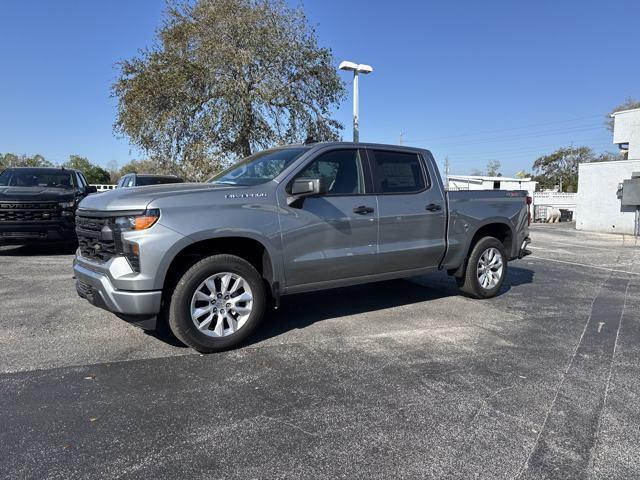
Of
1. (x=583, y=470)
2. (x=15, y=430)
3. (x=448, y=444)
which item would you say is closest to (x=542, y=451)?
(x=583, y=470)

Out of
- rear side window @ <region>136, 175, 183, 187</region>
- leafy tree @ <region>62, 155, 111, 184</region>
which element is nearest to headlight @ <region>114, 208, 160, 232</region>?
rear side window @ <region>136, 175, 183, 187</region>

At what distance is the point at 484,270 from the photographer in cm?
638

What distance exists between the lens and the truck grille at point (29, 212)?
29.1 feet

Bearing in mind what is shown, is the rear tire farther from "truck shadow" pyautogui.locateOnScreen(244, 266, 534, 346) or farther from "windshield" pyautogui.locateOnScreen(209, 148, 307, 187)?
"windshield" pyautogui.locateOnScreen(209, 148, 307, 187)

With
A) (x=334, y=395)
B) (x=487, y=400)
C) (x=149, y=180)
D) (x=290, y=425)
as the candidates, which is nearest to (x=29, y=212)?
(x=149, y=180)

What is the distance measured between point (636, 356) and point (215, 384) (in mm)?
3774

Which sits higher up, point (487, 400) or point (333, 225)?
point (333, 225)

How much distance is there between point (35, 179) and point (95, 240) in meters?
7.49

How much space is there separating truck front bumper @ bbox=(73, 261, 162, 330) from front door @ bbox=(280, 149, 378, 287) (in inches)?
49.9

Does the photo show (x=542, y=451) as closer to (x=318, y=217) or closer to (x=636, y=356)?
(x=636, y=356)

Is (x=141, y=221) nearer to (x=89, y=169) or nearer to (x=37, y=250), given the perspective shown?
(x=37, y=250)

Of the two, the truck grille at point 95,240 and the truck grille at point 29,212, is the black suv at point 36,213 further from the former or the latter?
the truck grille at point 95,240

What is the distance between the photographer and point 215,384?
363cm

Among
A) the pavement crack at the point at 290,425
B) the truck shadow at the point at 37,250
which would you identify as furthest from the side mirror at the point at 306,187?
the truck shadow at the point at 37,250
